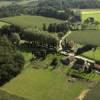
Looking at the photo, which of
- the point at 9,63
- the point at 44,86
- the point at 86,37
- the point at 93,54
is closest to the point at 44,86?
the point at 44,86

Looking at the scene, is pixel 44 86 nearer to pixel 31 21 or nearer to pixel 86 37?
pixel 86 37

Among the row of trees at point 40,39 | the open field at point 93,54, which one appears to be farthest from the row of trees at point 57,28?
the open field at point 93,54

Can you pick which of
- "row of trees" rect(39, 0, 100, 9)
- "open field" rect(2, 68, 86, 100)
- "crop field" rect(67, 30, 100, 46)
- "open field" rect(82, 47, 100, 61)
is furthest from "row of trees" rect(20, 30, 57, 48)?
"row of trees" rect(39, 0, 100, 9)

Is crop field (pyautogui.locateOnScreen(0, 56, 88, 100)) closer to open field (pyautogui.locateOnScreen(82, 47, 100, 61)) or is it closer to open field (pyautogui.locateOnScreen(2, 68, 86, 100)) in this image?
open field (pyautogui.locateOnScreen(2, 68, 86, 100))

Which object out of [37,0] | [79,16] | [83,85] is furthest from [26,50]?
[37,0]

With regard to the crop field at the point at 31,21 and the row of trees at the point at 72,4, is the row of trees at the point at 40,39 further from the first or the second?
the row of trees at the point at 72,4

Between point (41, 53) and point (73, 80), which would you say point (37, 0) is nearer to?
point (41, 53)
